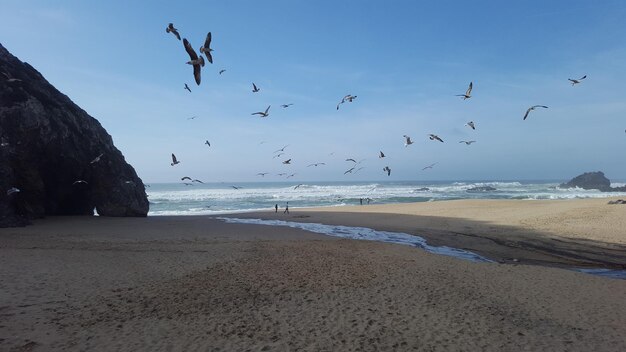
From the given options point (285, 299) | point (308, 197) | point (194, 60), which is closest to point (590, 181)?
point (308, 197)

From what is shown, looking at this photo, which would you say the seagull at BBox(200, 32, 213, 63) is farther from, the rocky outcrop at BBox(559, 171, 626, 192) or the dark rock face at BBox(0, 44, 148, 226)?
the rocky outcrop at BBox(559, 171, 626, 192)

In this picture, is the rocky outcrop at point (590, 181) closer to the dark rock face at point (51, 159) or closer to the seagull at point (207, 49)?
the dark rock face at point (51, 159)

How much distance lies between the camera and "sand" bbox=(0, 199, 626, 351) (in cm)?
699

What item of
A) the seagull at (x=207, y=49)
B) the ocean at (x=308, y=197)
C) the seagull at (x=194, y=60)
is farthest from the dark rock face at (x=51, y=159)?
the seagull at (x=194, y=60)

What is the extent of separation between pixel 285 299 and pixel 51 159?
2134 centimetres

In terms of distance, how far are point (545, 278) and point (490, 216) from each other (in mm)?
18818

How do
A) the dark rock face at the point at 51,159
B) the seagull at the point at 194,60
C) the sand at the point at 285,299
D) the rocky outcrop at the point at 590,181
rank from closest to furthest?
the sand at the point at 285,299 < the seagull at the point at 194,60 < the dark rock face at the point at 51,159 < the rocky outcrop at the point at 590,181

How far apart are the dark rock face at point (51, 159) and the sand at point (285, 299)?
194 inches

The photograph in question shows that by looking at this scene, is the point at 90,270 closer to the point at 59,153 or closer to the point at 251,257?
the point at 251,257

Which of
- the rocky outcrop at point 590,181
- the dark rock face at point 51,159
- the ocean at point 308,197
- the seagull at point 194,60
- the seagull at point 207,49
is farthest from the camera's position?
the rocky outcrop at point 590,181

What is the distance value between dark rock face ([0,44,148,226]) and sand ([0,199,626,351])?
4.92 meters

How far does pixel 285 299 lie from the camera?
30.6 feet

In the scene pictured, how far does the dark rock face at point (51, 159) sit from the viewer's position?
19922mm

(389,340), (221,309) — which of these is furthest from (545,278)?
(221,309)
